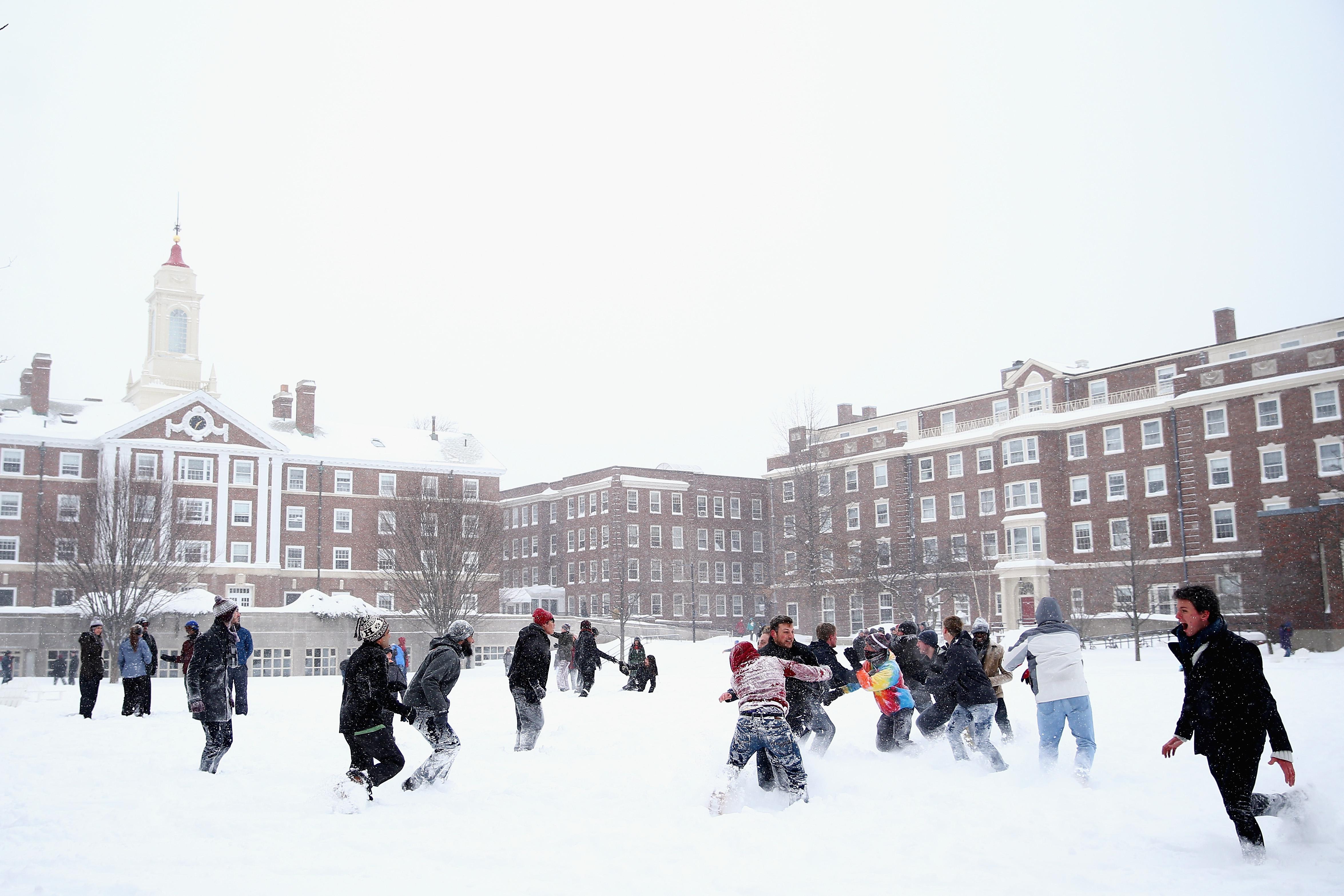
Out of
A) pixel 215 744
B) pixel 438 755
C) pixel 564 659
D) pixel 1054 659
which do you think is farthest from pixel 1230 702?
pixel 564 659

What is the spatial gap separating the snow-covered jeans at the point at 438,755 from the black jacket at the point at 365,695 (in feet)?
3.21

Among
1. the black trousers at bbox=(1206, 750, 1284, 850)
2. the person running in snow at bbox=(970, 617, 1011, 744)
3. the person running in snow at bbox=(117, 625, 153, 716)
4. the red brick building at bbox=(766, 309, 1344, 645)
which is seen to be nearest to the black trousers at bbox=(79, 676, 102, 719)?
the person running in snow at bbox=(117, 625, 153, 716)

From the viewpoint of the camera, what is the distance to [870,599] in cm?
6488

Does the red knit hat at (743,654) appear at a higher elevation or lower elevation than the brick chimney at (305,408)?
lower

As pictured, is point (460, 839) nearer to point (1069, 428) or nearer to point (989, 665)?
point (989, 665)

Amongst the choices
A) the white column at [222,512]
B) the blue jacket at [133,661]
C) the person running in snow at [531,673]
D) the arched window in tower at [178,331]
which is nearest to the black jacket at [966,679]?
the person running in snow at [531,673]

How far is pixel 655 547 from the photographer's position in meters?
79.2

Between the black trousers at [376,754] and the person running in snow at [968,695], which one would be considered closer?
the black trousers at [376,754]

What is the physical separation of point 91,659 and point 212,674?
8866 mm

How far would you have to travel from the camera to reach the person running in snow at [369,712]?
9117mm

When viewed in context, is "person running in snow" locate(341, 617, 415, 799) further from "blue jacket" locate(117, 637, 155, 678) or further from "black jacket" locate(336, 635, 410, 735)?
"blue jacket" locate(117, 637, 155, 678)

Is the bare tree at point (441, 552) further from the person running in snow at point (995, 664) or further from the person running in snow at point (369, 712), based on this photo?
the person running in snow at point (369, 712)

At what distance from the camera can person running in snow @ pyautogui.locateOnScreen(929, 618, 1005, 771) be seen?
Result: 36.2ft

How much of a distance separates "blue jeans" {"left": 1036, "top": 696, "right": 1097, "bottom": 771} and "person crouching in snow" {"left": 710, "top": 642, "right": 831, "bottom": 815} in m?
2.62
